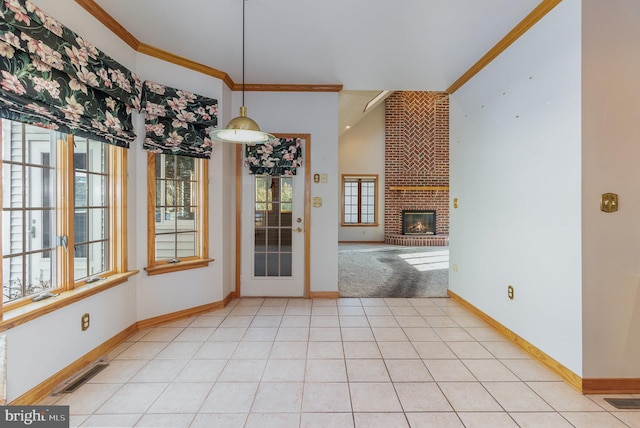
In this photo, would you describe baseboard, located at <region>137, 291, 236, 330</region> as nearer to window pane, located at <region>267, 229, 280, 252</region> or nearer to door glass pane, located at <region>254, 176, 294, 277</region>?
door glass pane, located at <region>254, 176, 294, 277</region>

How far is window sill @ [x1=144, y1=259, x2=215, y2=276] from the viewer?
3.07 meters

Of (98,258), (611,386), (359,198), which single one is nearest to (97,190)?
(98,258)

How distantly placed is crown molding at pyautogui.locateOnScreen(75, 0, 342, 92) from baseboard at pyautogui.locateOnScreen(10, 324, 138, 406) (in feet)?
8.84

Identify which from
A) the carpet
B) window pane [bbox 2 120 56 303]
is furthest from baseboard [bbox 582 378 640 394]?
window pane [bbox 2 120 56 303]

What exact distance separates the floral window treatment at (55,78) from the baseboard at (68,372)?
1.68 metres

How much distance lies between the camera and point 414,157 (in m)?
9.02

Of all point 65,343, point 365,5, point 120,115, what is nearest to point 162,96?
point 120,115

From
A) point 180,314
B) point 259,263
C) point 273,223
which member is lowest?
point 180,314

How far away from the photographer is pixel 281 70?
3537 mm

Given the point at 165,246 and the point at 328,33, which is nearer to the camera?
the point at 328,33

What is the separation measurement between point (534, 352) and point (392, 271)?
122 inches

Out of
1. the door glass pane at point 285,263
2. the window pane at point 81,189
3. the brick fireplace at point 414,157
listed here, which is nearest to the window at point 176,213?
the window pane at point 81,189

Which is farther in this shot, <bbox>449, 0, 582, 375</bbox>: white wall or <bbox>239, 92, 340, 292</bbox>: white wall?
<bbox>239, 92, 340, 292</bbox>: white wall

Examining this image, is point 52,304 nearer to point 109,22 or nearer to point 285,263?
point 109,22
